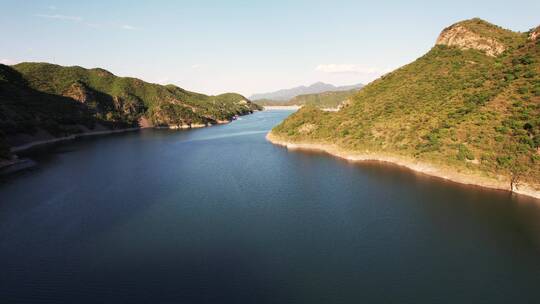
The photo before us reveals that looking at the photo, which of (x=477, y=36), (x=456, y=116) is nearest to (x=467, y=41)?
(x=477, y=36)

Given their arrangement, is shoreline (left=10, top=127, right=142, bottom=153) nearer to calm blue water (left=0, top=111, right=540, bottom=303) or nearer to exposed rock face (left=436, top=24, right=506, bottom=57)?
calm blue water (left=0, top=111, right=540, bottom=303)

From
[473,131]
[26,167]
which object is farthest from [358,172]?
[26,167]

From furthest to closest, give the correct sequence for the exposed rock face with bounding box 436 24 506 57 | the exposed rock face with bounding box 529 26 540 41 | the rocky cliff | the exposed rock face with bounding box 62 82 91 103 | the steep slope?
the exposed rock face with bounding box 62 82 91 103
the rocky cliff
the exposed rock face with bounding box 436 24 506 57
the exposed rock face with bounding box 529 26 540 41
the steep slope

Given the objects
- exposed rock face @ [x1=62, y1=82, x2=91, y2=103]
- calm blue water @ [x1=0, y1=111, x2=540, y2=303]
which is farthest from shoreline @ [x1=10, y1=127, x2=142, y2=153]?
calm blue water @ [x1=0, y1=111, x2=540, y2=303]

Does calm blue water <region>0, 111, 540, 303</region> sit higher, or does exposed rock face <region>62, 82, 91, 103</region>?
exposed rock face <region>62, 82, 91, 103</region>

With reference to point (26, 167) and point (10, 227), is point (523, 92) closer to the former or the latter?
point (10, 227)

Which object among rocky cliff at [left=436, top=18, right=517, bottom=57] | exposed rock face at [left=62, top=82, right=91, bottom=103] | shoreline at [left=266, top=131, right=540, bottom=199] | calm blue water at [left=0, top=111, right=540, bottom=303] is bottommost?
calm blue water at [left=0, top=111, right=540, bottom=303]

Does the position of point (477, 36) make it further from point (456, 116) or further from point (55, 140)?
point (55, 140)
